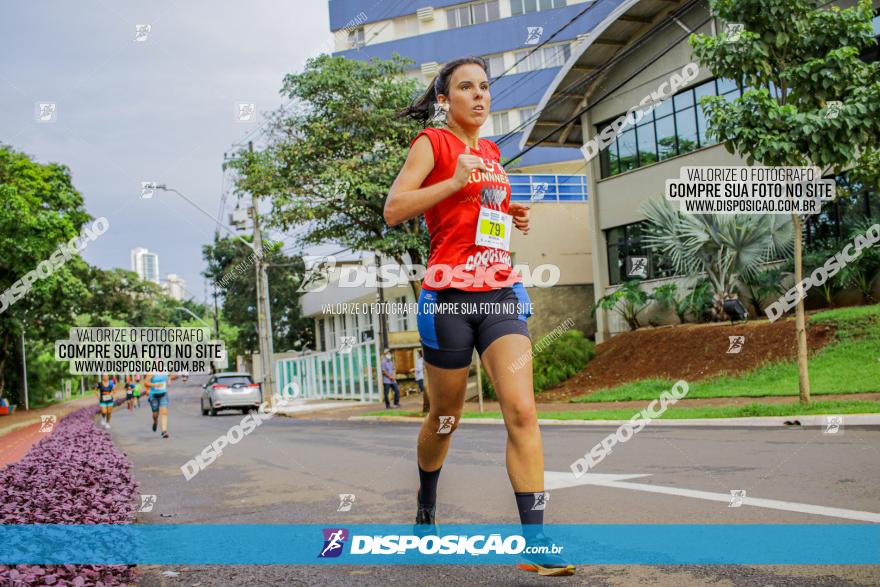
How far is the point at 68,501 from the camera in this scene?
16.8 feet

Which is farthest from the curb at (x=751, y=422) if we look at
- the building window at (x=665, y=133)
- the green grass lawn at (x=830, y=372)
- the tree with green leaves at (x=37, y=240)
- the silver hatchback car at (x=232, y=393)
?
the tree with green leaves at (x=37, y=240)

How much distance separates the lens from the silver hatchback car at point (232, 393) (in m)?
30.0

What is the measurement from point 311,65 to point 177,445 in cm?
998

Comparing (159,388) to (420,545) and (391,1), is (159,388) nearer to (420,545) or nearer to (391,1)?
(420,545)

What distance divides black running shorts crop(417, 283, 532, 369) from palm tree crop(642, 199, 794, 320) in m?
16.6

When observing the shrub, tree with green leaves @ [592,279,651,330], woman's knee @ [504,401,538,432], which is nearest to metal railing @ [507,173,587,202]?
tree with green leaves @ [592,279,651,330]

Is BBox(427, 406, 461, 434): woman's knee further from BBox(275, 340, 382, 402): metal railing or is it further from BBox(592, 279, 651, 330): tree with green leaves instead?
BBox(275, 340, 382, 402): metal railing

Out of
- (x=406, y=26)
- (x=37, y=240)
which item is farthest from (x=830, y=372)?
(x=406, y=26)

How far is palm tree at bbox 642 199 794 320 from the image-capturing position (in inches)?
748

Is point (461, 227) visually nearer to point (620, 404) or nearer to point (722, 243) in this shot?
point (620, 404)

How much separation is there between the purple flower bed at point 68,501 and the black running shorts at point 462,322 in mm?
1728

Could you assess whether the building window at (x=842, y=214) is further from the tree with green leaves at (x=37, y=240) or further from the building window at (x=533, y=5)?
the building window at (x=533, y=5)

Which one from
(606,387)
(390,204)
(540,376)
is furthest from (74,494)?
(540,376)

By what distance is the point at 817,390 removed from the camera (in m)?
13.6
